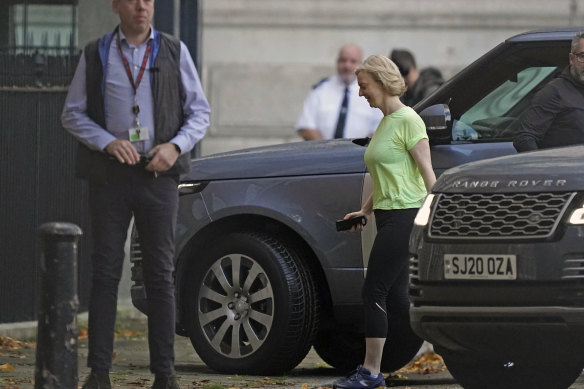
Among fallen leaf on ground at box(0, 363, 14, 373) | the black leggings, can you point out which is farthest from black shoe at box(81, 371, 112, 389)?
fallen leaf on ground at box(0, 363, 14, 373)

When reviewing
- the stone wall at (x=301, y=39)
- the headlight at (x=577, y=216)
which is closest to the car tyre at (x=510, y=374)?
the headlight at (x=577, y=216)

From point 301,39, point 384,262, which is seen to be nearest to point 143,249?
point 384,262

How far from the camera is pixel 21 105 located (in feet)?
39.2

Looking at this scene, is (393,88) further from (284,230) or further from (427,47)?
(427,47)

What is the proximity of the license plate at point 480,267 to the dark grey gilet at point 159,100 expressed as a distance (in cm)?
128

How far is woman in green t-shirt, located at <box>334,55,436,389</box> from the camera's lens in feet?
28.1

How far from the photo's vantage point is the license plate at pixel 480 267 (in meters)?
7.27

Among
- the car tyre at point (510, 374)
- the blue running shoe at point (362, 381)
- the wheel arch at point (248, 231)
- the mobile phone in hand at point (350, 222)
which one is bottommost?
the blue running shoe at point (362, 381)

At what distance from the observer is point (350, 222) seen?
28.9ft

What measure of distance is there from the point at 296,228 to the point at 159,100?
1.96m

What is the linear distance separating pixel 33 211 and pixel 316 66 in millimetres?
10776

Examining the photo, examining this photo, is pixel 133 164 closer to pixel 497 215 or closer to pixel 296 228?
pixel 497 215


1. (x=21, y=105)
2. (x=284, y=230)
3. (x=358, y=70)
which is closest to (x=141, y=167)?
→ (x=358, y=70)

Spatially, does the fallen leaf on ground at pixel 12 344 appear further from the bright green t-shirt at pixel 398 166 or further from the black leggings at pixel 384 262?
the bright green t-shirt at pixel 398 166
